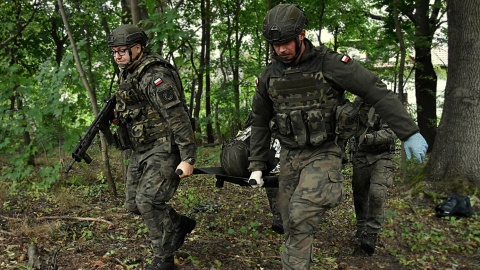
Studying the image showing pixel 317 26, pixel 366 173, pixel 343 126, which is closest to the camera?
pixel 343 126

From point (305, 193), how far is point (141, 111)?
1.52 meters

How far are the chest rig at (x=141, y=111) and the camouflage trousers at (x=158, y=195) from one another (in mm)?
120

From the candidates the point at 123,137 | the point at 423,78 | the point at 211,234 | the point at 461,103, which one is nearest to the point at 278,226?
the point at 211,234

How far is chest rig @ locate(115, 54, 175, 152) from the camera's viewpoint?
3600 mm

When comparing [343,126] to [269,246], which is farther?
[269,246]

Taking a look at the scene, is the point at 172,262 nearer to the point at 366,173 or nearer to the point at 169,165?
the point at 169,165

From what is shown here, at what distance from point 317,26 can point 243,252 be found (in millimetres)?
9996

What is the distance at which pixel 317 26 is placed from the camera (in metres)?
13.0

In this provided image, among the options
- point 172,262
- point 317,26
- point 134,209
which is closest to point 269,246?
point 172,262

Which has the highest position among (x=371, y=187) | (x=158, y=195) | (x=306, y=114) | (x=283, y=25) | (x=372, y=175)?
(x=283, y=25)

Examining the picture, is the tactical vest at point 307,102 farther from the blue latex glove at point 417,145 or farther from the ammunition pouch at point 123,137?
the ammunition pouch at point 123,137

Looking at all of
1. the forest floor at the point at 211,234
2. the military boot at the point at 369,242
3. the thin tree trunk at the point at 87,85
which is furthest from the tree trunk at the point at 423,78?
the thin tree trunk at the point at 87,85

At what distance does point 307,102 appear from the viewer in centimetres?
317

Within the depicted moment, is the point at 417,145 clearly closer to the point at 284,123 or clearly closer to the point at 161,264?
the point at 284,123
